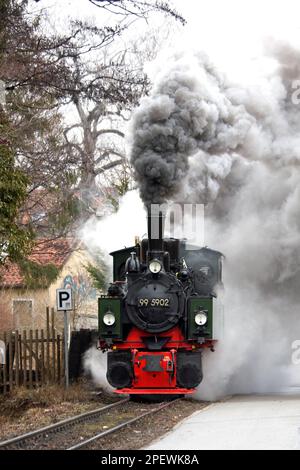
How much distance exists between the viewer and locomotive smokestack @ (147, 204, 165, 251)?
14305 mm

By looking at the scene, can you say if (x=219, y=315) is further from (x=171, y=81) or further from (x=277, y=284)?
(x=171, y=81)

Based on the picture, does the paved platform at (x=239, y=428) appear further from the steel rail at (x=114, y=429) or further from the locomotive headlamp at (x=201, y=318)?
the locomotive headlamp at (x=201, y=318)

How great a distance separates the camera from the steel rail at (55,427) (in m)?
10.0

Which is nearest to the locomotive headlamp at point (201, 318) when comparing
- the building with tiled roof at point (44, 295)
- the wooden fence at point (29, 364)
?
the wooden fence at point (29, 364)

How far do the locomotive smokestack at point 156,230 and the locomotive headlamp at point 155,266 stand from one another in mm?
241

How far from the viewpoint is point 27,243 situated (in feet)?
47.2

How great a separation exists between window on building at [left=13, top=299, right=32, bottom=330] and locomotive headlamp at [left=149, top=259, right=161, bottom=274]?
13206mm

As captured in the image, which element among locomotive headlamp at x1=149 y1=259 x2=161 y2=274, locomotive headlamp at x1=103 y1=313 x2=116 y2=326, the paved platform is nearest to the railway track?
the paved platform

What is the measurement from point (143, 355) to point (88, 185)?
13005 millimetres

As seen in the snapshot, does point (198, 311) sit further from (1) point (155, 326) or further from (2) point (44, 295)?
(2) point (44, 295)

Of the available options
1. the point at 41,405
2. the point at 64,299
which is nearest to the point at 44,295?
the point at 64,299

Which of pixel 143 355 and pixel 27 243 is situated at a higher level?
pixel 27 243

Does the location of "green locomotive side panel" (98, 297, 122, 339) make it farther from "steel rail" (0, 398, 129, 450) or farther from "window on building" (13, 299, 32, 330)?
"window on building" (13, 299, 32, 330)
